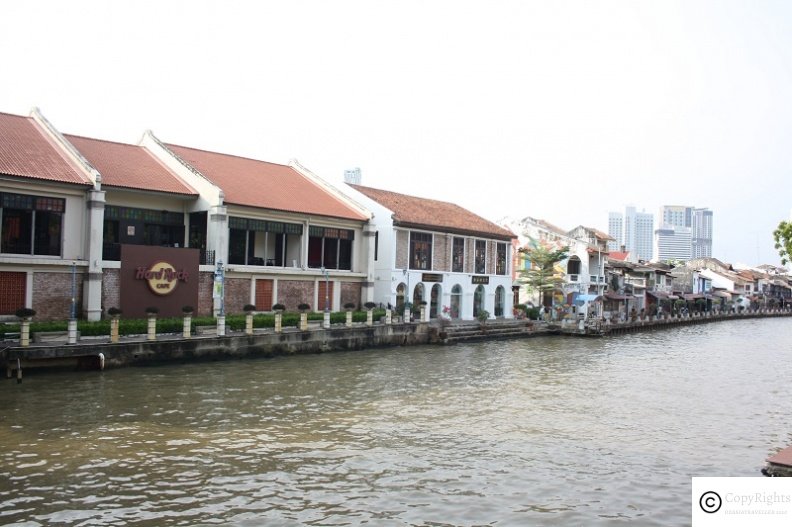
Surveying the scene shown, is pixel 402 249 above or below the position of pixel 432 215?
below

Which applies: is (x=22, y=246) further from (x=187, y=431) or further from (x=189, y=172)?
(x=187, y=431)

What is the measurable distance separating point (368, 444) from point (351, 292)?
81.2ft

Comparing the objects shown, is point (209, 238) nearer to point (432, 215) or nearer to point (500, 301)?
point (432, 215)

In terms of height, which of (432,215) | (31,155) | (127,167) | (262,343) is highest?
(127,167)

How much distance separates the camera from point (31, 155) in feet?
92.5

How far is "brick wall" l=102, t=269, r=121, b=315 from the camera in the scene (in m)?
29.0

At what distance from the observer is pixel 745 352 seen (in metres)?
41.8

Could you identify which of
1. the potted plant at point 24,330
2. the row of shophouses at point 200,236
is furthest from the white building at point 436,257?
the potted plant at point 24,330

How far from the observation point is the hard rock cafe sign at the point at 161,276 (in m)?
29.4

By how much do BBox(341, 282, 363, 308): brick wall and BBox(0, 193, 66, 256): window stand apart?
52.4 feet

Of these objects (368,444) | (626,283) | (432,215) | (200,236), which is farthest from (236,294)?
(626,283)

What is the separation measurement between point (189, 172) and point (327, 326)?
10.3 m

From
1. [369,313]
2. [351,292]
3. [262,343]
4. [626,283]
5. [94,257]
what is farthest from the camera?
[626,283]

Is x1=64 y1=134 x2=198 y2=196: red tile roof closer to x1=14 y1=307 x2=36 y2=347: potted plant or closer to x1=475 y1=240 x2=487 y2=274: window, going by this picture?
x1=14 y1=307 x2=36 y2=347: potted plant
